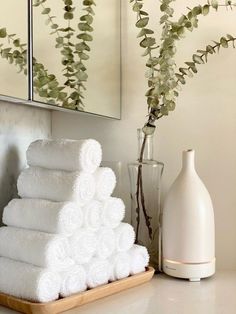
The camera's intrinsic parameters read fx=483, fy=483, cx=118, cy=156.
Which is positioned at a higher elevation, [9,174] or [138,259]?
[9,174]

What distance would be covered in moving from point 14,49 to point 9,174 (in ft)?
1.07

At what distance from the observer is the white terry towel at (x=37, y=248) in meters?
0.86

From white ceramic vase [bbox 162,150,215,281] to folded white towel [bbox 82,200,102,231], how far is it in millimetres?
200

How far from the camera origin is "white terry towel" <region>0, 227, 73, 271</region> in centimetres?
86

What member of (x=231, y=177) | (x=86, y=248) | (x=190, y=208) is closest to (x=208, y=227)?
(x=190, y=208)

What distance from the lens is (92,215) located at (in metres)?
0.94

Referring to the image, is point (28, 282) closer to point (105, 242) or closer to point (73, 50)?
point (105, 242)

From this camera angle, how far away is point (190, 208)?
106 centimetres

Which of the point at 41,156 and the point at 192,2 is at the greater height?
the point at 192,2

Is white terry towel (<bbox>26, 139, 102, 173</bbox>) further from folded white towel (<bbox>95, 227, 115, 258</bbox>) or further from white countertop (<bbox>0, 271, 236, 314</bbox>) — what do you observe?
white countertop (<bbox>0, 271, 236, 314</bbox>)

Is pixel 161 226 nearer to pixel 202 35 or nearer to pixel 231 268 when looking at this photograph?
pixel 231 268

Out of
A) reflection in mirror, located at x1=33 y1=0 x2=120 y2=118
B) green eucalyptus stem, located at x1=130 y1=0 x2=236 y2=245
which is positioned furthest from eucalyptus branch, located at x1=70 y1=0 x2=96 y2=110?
green eucalyptus stem, located at x1=130 y1=0 x2=236 y2=245

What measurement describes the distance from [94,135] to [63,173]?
1.14 feet

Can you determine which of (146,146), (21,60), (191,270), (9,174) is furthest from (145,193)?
(21,60)
